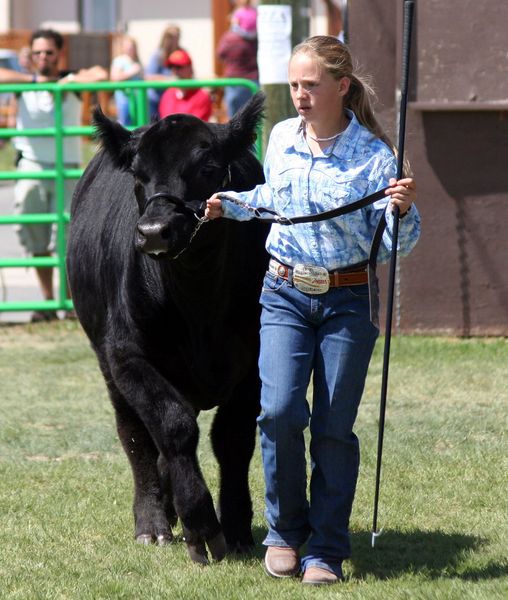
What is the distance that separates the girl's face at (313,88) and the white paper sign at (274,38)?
5276 mm

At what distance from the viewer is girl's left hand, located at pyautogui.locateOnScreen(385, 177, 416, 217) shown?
4.34 m

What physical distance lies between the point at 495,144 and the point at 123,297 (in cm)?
472

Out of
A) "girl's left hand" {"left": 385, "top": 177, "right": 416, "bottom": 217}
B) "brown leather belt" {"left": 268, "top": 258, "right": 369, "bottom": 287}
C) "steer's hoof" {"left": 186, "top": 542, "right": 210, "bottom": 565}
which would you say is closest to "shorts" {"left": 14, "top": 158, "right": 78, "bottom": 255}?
"steer's hoof" {"left": 186, "top": 542, "right": 210, "bottom": 565}

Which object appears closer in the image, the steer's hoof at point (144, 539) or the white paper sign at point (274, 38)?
the steer's hoof at point (144, 539)

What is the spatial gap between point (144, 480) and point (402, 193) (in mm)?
1859

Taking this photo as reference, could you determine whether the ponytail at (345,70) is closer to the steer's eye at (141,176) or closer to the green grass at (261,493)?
the steer's eye at (141,176)

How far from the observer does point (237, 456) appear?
5.23m

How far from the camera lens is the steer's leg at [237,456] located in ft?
17.0

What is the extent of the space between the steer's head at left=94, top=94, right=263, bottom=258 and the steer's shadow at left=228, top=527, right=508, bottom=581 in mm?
1341

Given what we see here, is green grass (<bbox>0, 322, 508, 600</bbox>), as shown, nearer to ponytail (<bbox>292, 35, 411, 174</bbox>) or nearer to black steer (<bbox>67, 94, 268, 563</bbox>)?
black steer (<bbox>67, 94, 268, 563</bbox>)

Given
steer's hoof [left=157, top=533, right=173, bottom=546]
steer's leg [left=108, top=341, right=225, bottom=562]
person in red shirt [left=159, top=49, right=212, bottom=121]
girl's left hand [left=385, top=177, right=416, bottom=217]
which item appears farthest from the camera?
person in red shirt [left=159, top=49, right=212, bottom=121]

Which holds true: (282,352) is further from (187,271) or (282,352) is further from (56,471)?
(56,471)

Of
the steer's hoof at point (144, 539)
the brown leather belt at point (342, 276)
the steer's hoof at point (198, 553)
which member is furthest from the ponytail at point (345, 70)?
the steer's hoof at point (144, 539)

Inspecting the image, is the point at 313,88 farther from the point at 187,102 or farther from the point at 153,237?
the point at 187,102
